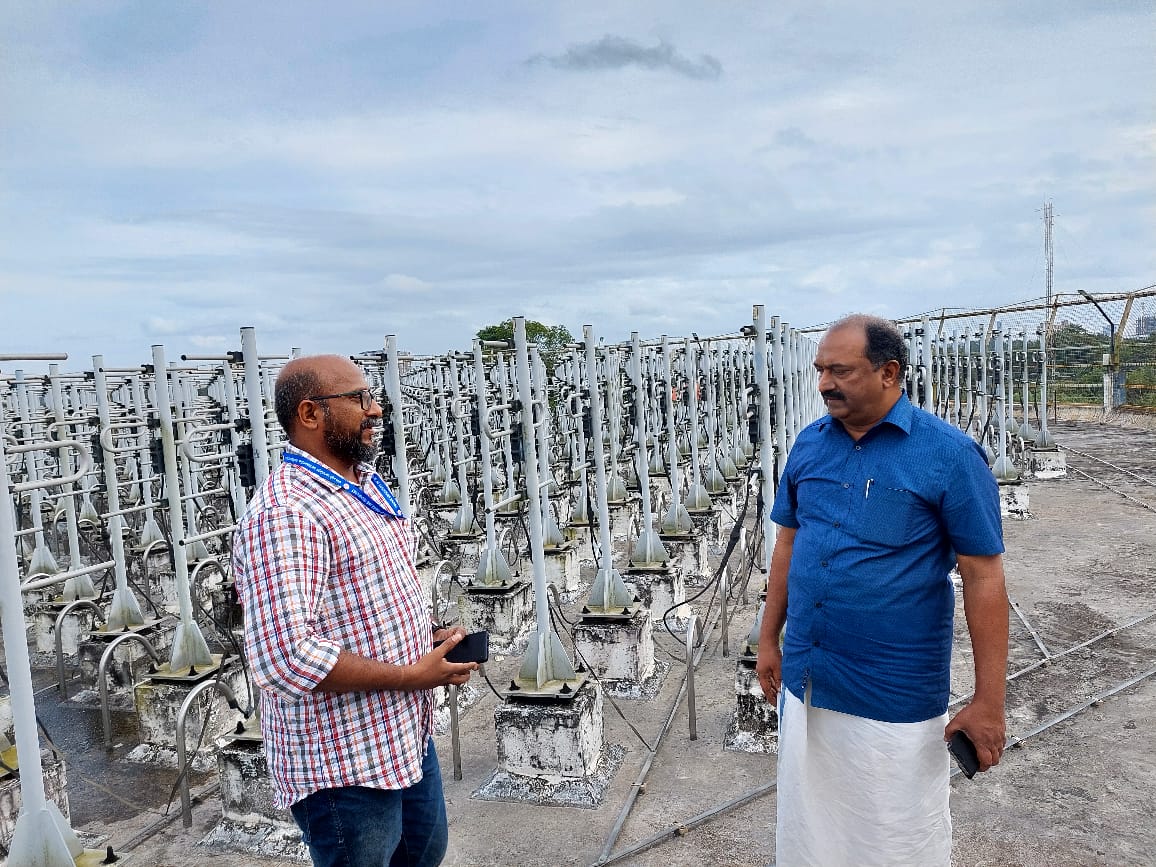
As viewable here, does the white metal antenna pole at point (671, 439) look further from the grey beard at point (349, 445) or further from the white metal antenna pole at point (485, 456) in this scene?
the grey beard at point (349, 445)

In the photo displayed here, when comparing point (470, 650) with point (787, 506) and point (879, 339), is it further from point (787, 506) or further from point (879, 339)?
point (879, 339)

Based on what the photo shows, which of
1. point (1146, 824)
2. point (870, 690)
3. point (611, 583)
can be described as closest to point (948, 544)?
point (870, 690)

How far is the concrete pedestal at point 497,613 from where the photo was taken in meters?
7.22

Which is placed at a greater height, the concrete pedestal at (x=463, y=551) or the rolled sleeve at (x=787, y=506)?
the rolled sleeve at (x=787, y=506)

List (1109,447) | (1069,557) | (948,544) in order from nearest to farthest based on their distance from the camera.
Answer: (948,544)
(1069,557)
(1109,447)

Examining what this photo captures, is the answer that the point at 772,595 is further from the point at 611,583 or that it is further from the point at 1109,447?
the point at 1109,447

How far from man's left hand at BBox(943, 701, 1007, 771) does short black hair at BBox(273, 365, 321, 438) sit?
202 centimetres

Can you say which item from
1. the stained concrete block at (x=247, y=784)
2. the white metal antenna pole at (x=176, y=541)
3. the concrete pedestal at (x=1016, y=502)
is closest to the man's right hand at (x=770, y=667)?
the stained concrete block at (x=247, y=784)

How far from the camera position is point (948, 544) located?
251 cm

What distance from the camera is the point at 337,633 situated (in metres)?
2.06

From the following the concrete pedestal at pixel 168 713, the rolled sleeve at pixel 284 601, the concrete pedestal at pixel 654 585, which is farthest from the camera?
the concrete pedestal at pixel 654 585

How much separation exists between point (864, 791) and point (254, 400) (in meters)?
3.62

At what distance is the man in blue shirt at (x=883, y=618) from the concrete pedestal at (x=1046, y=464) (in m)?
14.1

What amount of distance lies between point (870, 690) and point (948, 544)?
496mm
